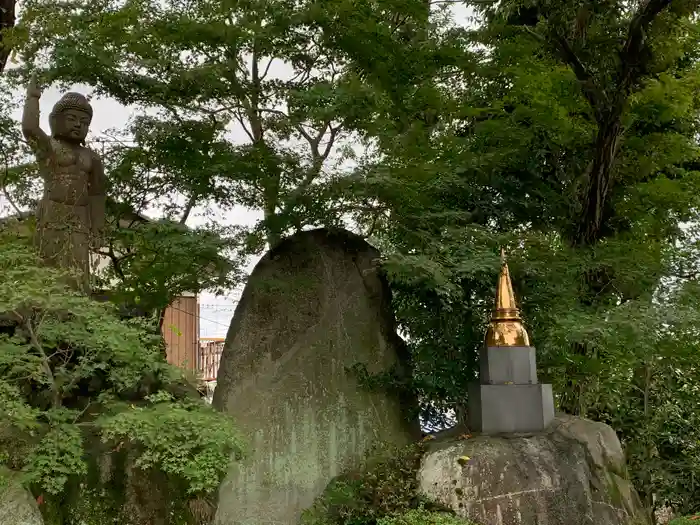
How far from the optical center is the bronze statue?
7273 millimetres

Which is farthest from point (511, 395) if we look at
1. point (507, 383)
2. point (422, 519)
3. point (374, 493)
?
point (374, 493)

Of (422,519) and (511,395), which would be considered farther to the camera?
(511,395)

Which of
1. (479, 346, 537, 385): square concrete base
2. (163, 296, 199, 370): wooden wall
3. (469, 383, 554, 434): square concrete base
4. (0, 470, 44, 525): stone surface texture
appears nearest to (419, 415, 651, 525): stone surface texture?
(469, 383, 554, 434): square concrete base

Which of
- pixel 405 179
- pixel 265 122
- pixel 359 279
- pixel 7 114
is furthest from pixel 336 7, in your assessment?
pixel 7 114

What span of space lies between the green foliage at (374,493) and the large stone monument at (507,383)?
0.95 meters

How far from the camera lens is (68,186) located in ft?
24.7

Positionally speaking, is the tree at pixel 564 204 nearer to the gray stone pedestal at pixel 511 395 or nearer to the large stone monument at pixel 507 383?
the large stone monument at pixel 507 383

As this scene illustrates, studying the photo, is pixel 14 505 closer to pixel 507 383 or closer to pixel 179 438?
pixel 179 438

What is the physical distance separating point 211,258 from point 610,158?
590 centimetres

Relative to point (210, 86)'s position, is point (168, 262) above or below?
below

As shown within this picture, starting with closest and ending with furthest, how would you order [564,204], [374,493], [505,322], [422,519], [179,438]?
1. [179,438]
2. [422,519]
3. [374,493]
4. [505,322]
5. [564,204]

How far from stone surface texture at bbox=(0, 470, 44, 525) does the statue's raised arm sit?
3.78 m

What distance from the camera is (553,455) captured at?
6.48 m

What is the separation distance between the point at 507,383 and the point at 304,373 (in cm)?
254
